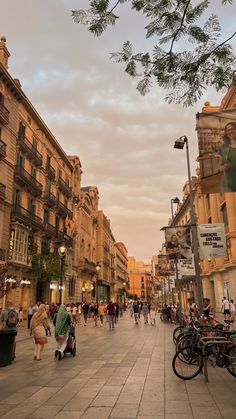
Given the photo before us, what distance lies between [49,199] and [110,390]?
31462 mm

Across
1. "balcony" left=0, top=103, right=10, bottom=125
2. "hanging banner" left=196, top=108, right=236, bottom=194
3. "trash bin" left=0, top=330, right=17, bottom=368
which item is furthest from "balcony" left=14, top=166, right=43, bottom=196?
"hanging banner" left=196, top=108, right=236, bottom=194

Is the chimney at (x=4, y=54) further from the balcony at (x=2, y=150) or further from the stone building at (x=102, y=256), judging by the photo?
the stone building at (x=102, y=256)

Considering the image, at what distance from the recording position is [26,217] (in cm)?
3045

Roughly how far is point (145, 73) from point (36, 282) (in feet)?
95.4

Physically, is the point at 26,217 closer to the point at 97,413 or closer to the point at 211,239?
the point at 211,239

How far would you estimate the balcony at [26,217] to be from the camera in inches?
1131

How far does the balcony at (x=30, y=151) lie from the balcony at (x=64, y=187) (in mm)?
6505

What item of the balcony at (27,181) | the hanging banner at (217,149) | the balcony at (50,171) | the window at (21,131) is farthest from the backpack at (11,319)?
the balcony at (50,171)

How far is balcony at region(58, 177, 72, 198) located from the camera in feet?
137

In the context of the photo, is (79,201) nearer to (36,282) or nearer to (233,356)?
(36,282)

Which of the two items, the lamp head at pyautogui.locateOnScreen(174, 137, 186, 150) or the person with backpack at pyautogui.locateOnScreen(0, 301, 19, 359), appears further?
the lamp head at pyautogui.locateOnScreen(174, 137, 186, 150)

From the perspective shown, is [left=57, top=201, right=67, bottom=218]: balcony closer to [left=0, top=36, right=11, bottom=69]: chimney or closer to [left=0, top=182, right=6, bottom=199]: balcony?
[left=0, top=182, right=6, bottom=199]: balcony

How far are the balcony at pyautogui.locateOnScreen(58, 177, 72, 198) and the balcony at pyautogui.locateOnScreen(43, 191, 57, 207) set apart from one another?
2.96 meters

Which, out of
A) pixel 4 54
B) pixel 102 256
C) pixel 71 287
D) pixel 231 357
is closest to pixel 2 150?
pixel 4 54
